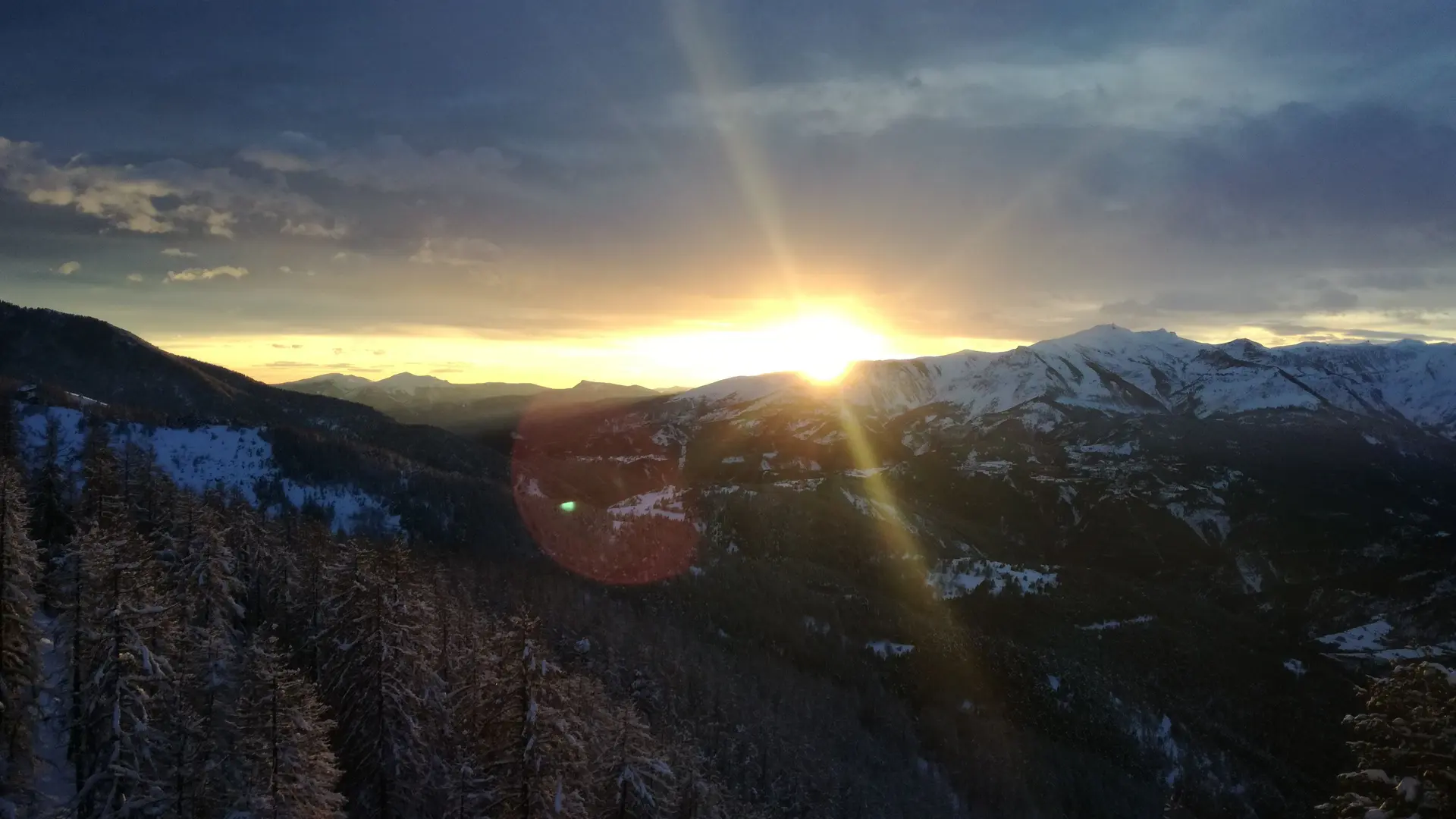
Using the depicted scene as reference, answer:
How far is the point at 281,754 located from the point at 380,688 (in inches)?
258

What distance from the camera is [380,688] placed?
119 ft

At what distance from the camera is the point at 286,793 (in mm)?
29781

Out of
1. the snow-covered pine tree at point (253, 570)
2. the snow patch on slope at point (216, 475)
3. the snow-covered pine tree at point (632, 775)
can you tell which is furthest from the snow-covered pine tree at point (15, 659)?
the snow patch on slope at point (216, 475)

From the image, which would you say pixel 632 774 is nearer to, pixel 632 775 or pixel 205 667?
pixel 632 775

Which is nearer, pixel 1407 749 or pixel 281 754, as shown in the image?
pixel 1407 749

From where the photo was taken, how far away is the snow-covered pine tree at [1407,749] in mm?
14492

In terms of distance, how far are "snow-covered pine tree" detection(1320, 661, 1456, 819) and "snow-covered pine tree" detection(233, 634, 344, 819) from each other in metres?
30.9

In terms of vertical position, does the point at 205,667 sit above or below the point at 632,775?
above

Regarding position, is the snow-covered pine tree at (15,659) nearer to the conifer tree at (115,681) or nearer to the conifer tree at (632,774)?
the conifer tree at (115,681)

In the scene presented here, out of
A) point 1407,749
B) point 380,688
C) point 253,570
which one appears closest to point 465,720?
point 380,688

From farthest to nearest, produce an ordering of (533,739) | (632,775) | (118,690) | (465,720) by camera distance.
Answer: (465,720), (632,775), (118,690), (533,739)

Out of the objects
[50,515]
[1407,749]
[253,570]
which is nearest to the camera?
[1407,749]

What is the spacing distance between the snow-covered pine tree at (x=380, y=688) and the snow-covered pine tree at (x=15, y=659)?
1146cm

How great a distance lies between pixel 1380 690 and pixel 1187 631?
210 meters
